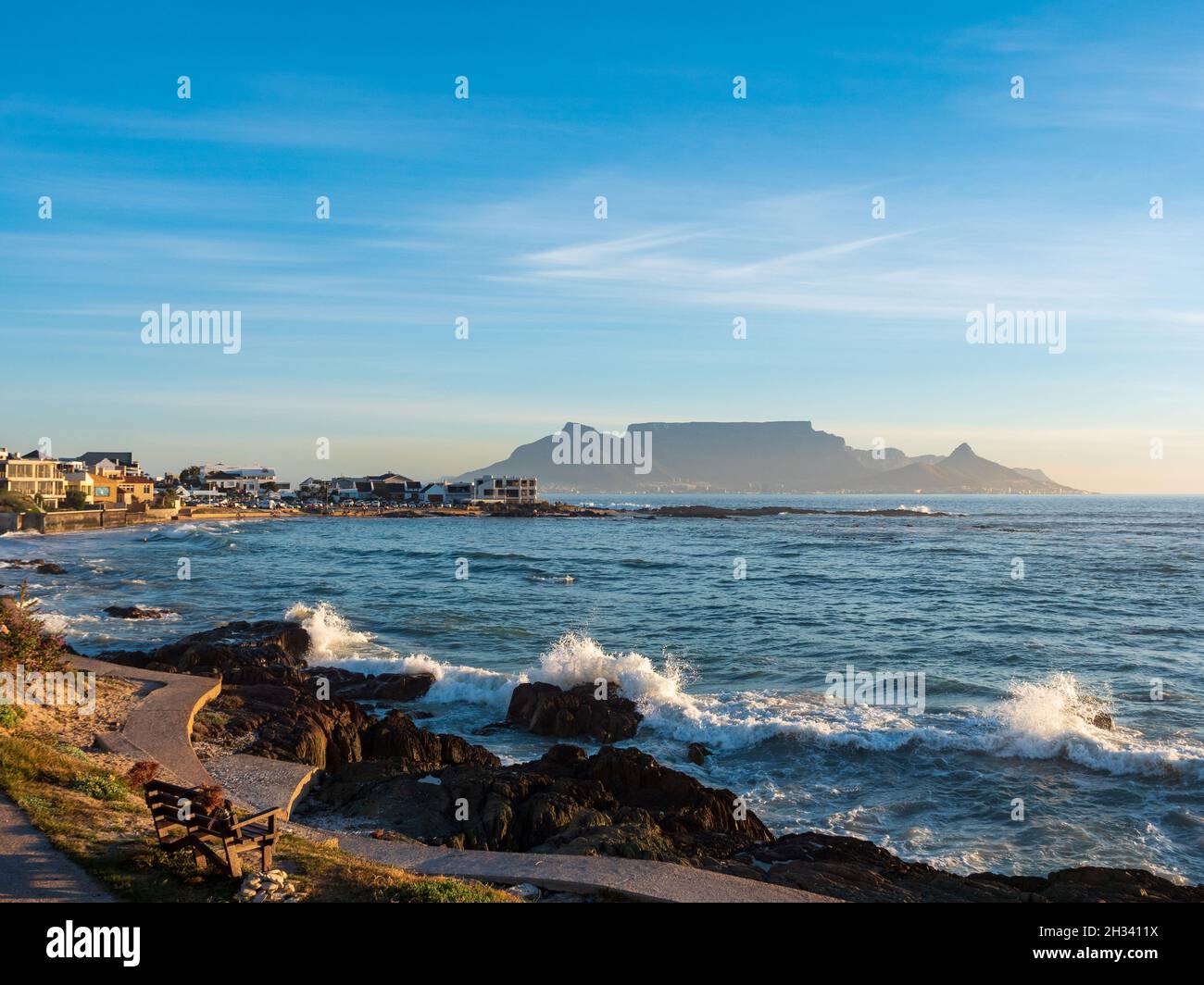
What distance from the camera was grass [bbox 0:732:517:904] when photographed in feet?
28.9

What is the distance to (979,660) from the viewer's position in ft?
99.0

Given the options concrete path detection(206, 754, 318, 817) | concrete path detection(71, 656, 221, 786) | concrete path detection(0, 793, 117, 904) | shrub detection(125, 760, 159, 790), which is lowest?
concrete path detection(206, 754, 318, 817)

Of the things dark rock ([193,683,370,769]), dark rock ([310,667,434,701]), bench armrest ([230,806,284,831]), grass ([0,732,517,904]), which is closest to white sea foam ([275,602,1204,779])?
dark rock ([310,667,434,701])

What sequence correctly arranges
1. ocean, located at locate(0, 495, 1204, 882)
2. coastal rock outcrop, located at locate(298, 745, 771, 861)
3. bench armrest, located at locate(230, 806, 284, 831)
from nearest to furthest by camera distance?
bench armrest, located at locate(230, 806, 284, 831)
coastal rock outcrop, located at locate(298, 745, 771, 861)
ocean, located at locate(0, 495, 1204, 882)

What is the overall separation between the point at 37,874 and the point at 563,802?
26.0ft

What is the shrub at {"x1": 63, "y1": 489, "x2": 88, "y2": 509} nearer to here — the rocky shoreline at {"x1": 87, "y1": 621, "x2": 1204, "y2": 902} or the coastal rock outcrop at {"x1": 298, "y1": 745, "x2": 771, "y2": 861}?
the rocky shoreline at {"x1": 87, "y1": 621, "x2": 1204, "y2": 902}

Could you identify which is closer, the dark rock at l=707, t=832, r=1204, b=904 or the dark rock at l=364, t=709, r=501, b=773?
the dark rock at l=707, t=832, r=1204, b=904

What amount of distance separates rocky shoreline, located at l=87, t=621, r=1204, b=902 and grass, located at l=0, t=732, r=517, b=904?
3112 mm

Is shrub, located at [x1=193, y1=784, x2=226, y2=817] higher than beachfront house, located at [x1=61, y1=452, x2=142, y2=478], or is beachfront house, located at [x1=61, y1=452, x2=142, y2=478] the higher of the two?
beachfront house, located at [x1=61, y1=452, x2=142, y2=478]
